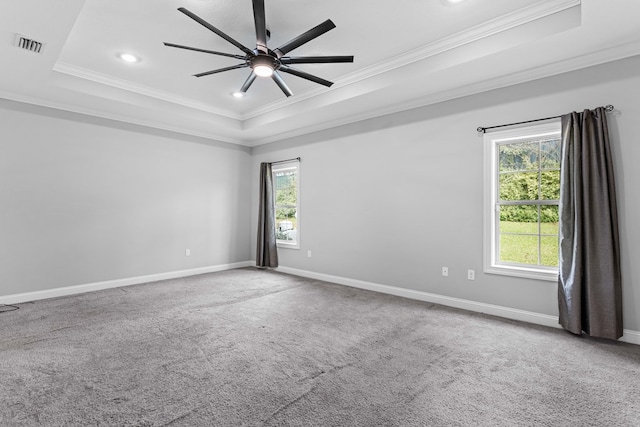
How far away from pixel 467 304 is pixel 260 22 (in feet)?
11.9

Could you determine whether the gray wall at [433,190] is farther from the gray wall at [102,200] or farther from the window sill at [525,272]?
the gray wall at [102,200]

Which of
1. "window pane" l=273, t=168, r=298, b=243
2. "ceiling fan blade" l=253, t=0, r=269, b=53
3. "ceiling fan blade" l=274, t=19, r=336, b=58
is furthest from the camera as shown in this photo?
"window pane" l=273, t=168, r=298, b=243

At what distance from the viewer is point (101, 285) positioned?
4.73 meters

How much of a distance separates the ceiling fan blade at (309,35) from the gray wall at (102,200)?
11.7ft

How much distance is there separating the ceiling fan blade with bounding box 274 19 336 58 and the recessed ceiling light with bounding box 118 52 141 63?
6.20 feet

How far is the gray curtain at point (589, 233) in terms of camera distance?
283 cm

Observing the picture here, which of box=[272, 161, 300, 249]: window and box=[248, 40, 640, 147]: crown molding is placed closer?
Result: box=[248, 40, 640, 147]: crown molding

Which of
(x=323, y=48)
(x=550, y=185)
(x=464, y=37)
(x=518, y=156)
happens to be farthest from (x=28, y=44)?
(x=550, y=185)

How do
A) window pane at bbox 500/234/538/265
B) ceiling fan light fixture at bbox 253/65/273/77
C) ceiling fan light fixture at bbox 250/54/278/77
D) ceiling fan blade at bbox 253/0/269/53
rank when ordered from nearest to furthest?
ceiling fan blade at bbox 253/0/269/53 → ceiling fan light fixture at bbox 250/54/278/77 → ceiling fan light fixture at bbox 253/65/273/77 → window pane at bbox 500/234/538/265

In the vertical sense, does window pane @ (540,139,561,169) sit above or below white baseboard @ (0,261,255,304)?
above

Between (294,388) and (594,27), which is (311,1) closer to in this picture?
(594,27)

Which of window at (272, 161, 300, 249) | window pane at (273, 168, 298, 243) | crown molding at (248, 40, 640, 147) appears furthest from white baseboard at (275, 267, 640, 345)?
crown molding at (248, 40, 640, 147)

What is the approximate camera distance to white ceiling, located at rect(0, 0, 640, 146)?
2650 mm

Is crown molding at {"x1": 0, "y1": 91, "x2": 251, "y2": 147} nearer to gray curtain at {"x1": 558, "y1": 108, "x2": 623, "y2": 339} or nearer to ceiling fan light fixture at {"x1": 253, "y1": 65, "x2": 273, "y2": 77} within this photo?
ceiling fan light fixture at {"x1": 253, "y1": 65, "x2": 273, "y2": 77}
